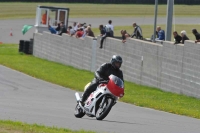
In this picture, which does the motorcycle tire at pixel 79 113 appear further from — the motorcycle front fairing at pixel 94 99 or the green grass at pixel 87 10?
the green grass at pixel 87 10

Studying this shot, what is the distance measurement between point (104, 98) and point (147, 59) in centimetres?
1394

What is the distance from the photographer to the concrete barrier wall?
25391 millimetres

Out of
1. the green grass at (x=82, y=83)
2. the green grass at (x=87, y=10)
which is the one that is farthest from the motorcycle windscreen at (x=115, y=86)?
the green grass at (x=87, y=10)

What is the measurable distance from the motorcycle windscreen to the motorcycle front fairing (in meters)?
0.12

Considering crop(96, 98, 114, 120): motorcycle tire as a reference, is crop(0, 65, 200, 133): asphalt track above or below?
below

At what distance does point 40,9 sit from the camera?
165 ft

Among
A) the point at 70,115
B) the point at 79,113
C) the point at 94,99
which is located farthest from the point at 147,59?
the point at 94,99

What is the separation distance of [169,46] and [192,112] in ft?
24.7

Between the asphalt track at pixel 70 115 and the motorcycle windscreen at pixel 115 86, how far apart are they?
0.63m

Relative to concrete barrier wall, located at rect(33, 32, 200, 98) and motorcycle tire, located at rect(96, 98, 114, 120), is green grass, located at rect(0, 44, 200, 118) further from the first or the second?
motorcycle tire, located at rect(96, 98, 114, 120)

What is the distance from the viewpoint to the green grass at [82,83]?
21.7 m

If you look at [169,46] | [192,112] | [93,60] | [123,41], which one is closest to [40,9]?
[93,60]

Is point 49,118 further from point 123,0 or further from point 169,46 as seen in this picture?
point 123,0

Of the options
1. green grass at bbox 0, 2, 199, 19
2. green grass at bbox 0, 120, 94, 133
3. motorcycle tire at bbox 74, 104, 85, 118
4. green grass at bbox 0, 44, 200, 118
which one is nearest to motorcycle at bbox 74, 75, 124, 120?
motorcycle tire at bbox 74, 104, 85, 118
